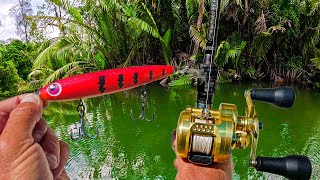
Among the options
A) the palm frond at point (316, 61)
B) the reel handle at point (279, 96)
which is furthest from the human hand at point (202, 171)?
the palm frond at point (316, 61)

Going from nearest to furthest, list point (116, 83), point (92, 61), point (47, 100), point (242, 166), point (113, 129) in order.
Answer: point (47, 100) → point (116, 83) → point (242, 166) → point (113, 129) → point (92, 61)

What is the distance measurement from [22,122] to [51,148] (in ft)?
0.38

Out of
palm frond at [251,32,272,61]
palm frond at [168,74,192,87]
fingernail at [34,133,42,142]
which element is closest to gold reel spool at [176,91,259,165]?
fingernail at [34,133,42,142]

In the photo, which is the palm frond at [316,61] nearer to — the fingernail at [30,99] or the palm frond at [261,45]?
the palm frond at [261,45]

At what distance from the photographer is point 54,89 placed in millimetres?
1003

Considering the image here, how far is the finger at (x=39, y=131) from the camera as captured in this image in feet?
2.58

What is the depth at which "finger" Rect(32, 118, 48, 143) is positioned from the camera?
0.79 meters

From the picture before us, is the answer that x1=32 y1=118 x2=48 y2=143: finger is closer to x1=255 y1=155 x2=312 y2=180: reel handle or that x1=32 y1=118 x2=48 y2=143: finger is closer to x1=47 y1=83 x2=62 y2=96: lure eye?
x1=47 y1=83 x2=62 y2=96: lure eye

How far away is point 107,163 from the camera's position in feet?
17.8

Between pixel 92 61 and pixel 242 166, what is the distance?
8.88 m

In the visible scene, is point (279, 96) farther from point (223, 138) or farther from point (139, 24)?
point (139, 24)

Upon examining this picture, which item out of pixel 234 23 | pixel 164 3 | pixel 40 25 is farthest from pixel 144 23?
pixel 234 23

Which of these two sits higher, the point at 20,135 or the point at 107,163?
the point at 20,135

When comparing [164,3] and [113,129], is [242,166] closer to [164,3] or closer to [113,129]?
[113,129]
